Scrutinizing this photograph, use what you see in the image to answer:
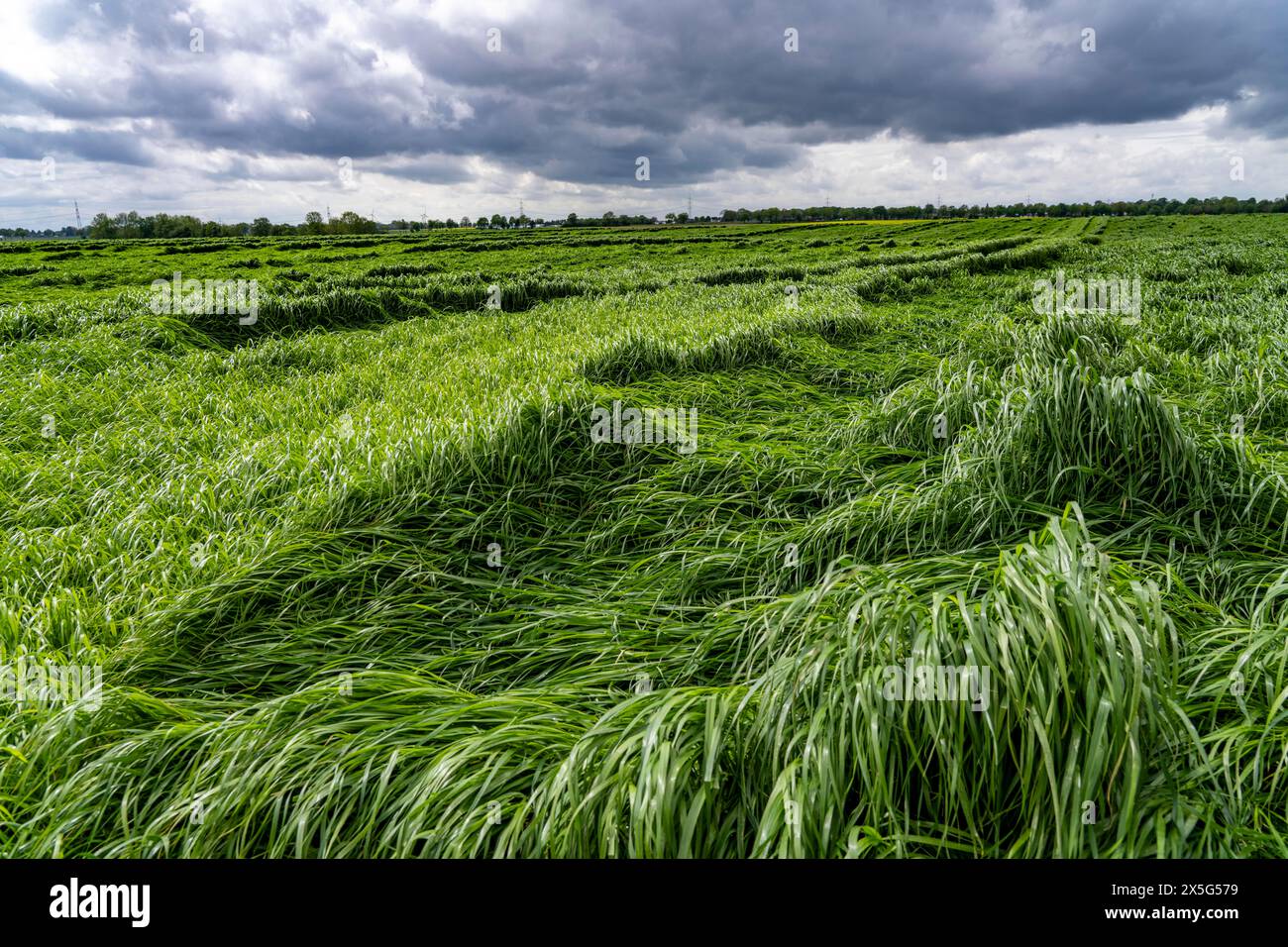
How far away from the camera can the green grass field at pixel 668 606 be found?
5.40 feet

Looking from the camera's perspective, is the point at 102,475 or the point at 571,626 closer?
the point at 571,626

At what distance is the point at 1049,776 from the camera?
1.53 meters

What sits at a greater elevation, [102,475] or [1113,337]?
[1113,337]

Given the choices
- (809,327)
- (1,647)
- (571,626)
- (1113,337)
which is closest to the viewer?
(1,647)

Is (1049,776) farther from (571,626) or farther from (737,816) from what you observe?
(571,626)

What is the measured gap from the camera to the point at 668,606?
2996 millimetres

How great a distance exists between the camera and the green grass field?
5.40 ft

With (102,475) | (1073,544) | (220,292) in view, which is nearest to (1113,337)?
(1073,544)
